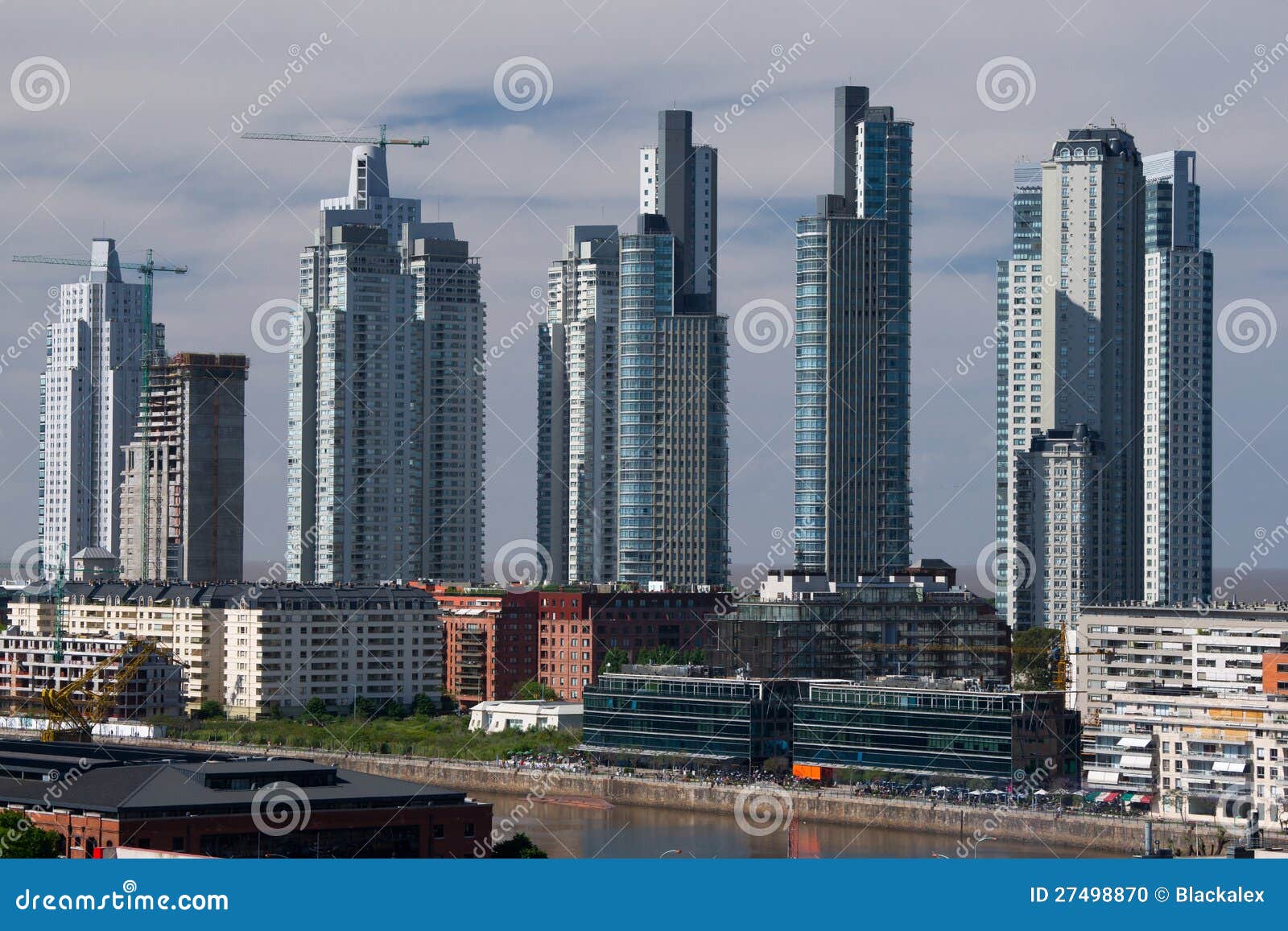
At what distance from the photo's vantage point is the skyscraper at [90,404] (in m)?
73.4

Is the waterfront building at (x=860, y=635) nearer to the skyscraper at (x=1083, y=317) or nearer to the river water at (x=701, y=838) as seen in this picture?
the river water at (x=701, y=838)

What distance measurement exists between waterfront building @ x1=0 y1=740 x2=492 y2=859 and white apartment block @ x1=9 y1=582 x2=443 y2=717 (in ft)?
73.2

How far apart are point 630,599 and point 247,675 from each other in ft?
26.1

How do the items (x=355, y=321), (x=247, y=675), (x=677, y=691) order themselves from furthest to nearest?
(x=355, y=321) → (x=247, y=675) → (x=677, y=691)

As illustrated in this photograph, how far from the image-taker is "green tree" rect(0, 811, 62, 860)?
59.0 ft

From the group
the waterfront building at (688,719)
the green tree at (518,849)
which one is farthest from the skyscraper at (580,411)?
the green tree at (518,849)

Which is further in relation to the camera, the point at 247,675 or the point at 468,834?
the point at 247,675

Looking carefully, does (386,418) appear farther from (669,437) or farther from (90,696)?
(90,696)

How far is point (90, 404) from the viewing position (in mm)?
75438

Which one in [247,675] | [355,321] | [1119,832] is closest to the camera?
[1119,832]

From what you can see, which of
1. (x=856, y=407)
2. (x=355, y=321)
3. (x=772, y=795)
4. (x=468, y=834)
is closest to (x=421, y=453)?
(x=355, y=321)

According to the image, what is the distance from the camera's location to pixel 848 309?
5203 cm

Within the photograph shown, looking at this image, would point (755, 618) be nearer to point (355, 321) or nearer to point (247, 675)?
point (247, 675)

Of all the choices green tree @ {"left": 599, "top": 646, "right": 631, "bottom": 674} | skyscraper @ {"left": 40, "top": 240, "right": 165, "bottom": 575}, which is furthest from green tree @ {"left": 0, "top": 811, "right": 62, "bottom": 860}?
skyscraper @ {"left": 40, "top": 240, "right": 165, "bottom": 575}
